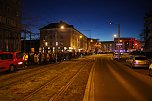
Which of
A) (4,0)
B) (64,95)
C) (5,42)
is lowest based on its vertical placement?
(64,95)

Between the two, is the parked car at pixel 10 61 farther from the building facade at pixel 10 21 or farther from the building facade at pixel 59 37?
the building facade at pixel 59 37

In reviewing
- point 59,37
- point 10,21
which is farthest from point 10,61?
point 59,37

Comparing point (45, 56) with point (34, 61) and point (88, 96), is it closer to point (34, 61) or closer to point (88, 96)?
point (34, 61)

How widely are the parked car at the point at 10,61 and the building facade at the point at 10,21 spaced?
2618cm

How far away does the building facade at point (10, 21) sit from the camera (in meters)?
55.3

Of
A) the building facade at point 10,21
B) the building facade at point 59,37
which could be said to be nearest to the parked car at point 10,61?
the building facade at point 10,21

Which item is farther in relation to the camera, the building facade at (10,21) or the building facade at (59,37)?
the building facade at (59,37)

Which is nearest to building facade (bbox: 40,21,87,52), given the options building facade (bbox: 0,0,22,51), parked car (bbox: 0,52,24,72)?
building facade (bbox: 0,0,22,51)

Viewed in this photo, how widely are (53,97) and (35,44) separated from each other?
9463cm

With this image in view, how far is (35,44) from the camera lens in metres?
104

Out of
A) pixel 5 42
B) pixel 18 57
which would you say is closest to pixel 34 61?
pixel 18 57

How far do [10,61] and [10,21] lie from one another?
127ft

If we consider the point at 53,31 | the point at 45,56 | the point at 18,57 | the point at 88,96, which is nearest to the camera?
the point at 88,96

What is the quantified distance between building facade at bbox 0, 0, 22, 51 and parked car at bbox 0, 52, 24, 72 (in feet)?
85.9
